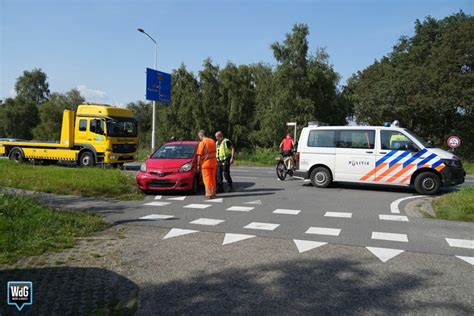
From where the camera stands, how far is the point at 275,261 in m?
4.90

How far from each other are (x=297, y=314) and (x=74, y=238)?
3.86 m

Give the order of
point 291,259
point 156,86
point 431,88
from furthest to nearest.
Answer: point 431,88, point 156,86, point 291,259

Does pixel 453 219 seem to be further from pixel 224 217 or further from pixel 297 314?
pixel 297 314

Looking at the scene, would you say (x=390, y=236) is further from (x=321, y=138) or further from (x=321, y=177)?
(x=321, y=138)

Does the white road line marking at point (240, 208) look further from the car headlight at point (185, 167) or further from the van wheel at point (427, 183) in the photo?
the van wheel at point (427, 183)

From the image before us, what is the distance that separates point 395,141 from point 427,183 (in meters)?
1.49

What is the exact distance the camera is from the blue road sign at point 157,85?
68.4 feet

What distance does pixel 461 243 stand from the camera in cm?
595

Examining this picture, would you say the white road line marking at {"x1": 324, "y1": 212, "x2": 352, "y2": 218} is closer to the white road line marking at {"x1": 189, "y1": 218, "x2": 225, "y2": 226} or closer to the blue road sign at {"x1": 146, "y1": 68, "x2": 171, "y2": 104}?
the white road line marking at {"x1": 189, "y1": 218, "x2": 225, "y2": 226}

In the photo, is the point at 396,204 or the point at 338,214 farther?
the point at 396,204

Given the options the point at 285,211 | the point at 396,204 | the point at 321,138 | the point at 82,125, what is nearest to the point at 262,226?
the point at 285,211

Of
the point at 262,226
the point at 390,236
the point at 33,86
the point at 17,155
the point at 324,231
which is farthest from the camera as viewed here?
the point at 33,86

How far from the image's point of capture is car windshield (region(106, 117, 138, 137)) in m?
18.3

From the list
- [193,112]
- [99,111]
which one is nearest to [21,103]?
[193,112]
